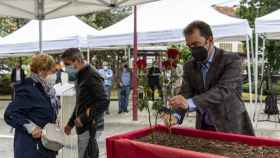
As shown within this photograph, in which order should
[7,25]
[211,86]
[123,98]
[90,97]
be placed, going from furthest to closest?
[7,25]
[123,98]
[90,97]
[211,86]

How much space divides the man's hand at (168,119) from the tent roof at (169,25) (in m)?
7.53

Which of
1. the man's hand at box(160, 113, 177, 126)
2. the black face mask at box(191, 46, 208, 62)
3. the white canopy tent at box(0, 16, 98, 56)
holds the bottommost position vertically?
the man's hand at box(160, 113, 177, 126)

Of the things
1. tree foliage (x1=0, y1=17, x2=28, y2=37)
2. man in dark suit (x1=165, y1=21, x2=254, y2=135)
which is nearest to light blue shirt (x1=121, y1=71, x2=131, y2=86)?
man in dark suit (x1=165, y1=21, x2=254, y2=135)

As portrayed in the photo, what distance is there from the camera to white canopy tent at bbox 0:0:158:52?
6.21m

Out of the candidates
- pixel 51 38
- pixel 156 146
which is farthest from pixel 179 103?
pixel 51 38

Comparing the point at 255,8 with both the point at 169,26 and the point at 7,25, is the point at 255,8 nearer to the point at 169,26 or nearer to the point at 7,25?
the point at 169,26

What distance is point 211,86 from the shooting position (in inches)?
111

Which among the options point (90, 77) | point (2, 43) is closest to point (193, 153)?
point (90, 77)

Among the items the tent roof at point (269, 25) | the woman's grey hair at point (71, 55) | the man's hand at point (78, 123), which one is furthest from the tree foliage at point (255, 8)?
the man's hand at point (78, 123)

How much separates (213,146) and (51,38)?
36.2ft

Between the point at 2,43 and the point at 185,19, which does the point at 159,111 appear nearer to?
the point at 185,19

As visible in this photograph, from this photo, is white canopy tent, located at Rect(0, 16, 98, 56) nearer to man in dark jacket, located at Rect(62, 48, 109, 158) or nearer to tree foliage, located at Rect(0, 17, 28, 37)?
man in dark jacket, located at Rect(62, 48, 109, 158)

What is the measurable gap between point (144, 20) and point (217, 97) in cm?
955

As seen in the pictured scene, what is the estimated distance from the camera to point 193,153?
6.82 ft
